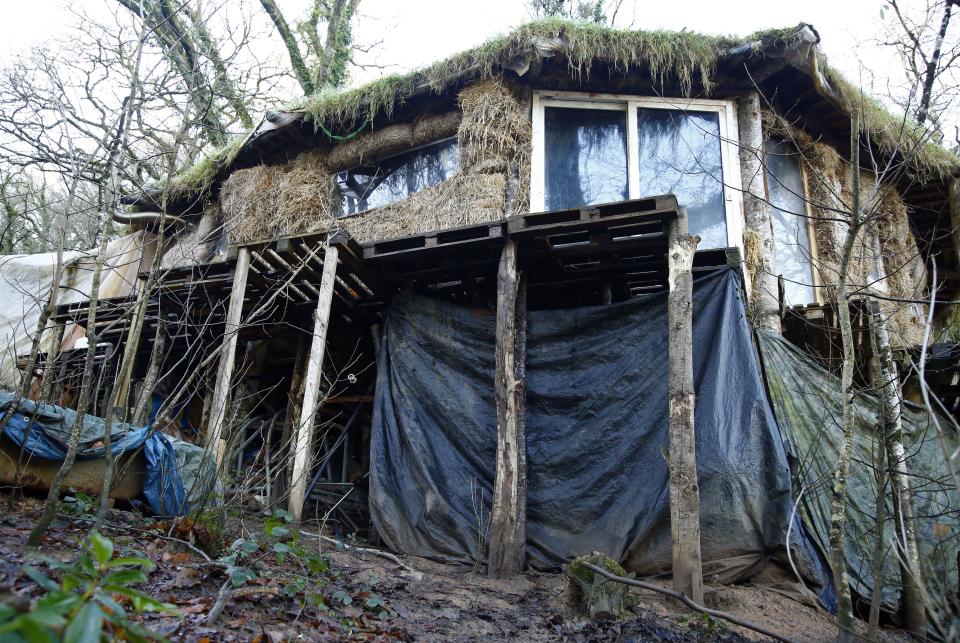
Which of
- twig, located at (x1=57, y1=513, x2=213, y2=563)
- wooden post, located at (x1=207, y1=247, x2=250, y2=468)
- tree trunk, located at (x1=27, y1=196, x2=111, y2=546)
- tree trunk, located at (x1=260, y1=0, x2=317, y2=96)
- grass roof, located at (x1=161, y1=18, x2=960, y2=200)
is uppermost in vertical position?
tree trunk, located at (x1=260, y1=0, x2=317, y2=96)

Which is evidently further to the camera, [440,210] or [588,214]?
[440,210]

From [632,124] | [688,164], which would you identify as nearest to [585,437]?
[688,164]

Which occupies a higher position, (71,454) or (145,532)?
(71,454)

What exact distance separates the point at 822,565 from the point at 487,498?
270cm

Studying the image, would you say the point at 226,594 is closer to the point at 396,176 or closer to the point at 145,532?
the point at 145,532

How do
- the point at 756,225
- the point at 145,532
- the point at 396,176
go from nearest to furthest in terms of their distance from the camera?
the point at 145,532, the point at 756,225, the point at 396,176

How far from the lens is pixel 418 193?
8.16 meters

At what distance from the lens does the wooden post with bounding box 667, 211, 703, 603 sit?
4949 mm

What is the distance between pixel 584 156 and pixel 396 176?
2.40 metres

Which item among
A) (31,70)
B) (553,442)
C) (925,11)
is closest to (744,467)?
(553,442)

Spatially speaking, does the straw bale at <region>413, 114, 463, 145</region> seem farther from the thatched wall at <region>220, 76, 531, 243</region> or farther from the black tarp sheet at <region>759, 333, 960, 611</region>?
the black tarp sheet at <region>759, 333, 960, 611</region>

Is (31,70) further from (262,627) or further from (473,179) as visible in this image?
(262,627)

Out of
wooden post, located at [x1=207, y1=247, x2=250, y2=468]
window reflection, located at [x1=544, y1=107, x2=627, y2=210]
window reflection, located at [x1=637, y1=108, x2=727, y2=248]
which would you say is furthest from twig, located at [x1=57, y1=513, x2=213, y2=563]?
window reflection, located at [x1=637, y1=108, x2=727, y2=248]

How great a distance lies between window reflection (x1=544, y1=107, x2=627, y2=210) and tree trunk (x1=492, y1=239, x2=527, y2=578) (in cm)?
142
